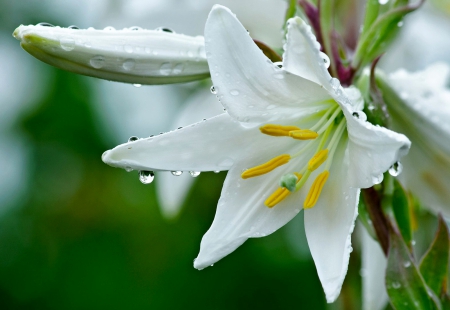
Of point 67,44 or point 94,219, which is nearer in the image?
point 67,44

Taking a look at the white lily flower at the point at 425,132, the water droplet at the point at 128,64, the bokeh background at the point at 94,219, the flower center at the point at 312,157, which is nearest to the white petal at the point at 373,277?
the white lily flower at the point at 425,132

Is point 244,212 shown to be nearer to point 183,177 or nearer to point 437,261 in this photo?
point 437,261

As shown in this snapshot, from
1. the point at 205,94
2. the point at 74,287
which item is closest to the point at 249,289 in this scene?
the point at 74,287

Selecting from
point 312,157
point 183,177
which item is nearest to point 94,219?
point 183,177

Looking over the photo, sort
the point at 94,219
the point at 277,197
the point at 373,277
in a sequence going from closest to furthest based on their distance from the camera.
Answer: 1. the point at 277,197
2. the point at 373,277
3. the point at 94,219

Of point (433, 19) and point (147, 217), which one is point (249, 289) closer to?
point (147, 217)

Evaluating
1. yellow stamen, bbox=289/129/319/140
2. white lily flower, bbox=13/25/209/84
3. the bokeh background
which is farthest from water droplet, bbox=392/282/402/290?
the bokeh background

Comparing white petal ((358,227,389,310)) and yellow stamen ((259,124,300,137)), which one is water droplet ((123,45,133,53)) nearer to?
yellow stamen ((259,124,300,137))
